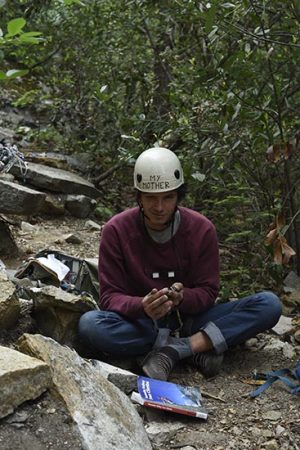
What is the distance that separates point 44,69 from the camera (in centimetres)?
941

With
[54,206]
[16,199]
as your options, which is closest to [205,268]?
[16,199]

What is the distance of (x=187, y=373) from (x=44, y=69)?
6.41 meters

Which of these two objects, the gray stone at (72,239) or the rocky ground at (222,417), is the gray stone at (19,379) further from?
the gray stone at (72,239)

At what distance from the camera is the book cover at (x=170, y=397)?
3.31 metres

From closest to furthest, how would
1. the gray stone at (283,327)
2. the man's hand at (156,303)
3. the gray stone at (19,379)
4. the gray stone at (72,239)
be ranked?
the gray stone at (19,379) < the man's hand at (156,303) < the gray stone at (283,327) < the gray stone at (72,239)

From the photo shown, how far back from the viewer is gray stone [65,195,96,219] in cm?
749

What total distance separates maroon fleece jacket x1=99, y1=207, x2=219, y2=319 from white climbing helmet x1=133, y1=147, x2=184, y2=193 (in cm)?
24

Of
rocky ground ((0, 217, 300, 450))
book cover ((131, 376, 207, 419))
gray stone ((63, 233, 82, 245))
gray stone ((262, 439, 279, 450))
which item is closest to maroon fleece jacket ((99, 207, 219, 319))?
rocky ground ((0, 217, 300, 450))

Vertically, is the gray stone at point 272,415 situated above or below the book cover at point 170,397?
below

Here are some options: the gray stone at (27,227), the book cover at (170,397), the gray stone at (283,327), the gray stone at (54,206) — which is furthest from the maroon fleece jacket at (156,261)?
the gray stone at (54,206)

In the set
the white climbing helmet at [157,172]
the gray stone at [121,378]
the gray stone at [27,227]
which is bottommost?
the gray stone at [27,227]

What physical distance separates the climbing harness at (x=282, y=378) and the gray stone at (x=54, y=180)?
4.10 m

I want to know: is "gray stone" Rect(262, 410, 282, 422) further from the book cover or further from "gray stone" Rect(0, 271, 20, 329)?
"gray stone" Rect(0, 271, 20, 329)

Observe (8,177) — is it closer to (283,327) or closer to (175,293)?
(283,327)
